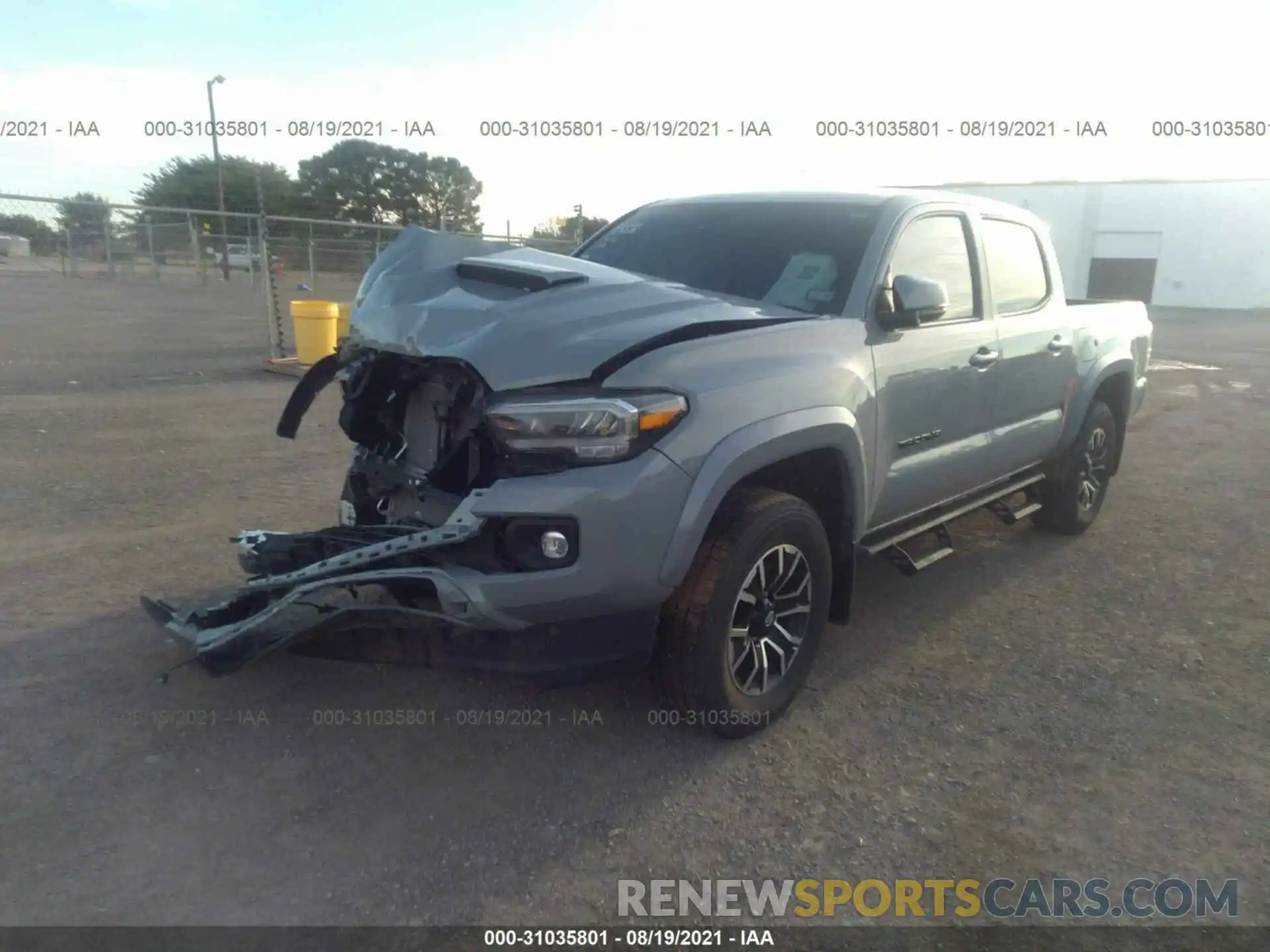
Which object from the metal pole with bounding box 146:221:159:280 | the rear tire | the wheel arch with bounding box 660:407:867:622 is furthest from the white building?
the wheel arch with bounding box 660:407:867:622

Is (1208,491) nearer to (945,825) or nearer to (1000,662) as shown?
(1000,662)

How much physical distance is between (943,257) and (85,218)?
889 inches

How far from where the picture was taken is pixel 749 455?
10.5 feet

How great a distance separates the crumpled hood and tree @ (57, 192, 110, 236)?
19.9 meters

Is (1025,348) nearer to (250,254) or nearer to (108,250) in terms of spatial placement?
(250,254)

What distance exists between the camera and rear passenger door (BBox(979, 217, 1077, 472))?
4.86m

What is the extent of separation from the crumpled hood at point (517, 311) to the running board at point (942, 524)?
46.2 inches

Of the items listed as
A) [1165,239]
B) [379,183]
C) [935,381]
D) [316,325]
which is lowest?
[316,325]

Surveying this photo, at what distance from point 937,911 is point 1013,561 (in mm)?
3315

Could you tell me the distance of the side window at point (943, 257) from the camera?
4285 mm

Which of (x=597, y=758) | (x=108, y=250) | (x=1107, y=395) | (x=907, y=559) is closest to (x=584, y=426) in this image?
(x=597, y=758)

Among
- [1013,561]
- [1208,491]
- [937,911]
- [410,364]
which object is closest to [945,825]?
Result: [937,911]

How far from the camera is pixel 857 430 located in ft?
12.1

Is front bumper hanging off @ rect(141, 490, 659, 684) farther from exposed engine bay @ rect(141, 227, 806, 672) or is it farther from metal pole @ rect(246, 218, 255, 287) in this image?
metal pole @ rect(246, 218, 255, 287)
